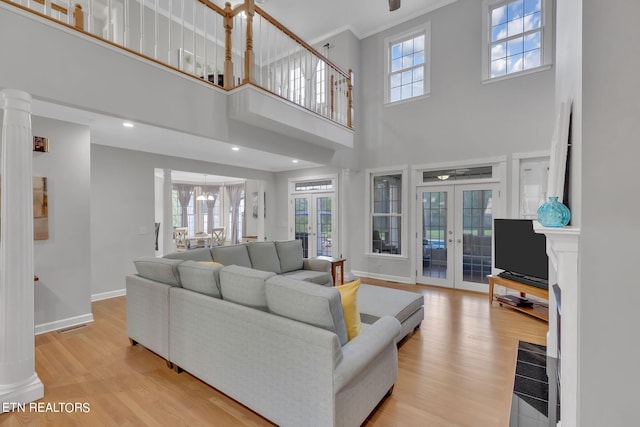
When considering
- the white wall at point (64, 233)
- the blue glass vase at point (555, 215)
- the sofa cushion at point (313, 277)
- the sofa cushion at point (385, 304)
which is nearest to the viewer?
the blue glass vase at point (555, 215)

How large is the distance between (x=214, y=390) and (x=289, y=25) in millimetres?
6363

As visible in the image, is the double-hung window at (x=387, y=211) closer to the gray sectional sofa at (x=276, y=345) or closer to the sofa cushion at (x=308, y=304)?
the gray sectional sofa at (x=276, y=345)

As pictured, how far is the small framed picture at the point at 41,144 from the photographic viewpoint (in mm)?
3221

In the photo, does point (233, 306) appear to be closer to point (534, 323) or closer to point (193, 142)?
point (193, 142)

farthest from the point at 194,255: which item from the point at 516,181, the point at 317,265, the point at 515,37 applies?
the point at 515,37

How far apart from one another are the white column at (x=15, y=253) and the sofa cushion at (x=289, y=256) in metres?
2.94

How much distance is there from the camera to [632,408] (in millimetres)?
1156

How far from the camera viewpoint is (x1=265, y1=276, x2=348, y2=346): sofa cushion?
1655mm

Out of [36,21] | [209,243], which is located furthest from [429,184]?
[209,243]

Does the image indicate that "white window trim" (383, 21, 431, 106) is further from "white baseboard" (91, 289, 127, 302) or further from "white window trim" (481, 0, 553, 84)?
"white baseboard" (91, 289, 127, 302)

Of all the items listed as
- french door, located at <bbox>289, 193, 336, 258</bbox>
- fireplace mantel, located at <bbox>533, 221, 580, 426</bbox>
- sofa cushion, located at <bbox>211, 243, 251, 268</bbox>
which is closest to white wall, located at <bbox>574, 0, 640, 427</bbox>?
fireplace mantel, located at <bbox>533, 221, 580, 426</bbox>

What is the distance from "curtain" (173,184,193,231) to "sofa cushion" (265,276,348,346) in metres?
10.4

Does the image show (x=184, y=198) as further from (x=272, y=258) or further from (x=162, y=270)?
(x=162, y=270)

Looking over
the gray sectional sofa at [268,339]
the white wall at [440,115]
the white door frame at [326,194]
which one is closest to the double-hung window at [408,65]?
the white wall at [440,115]
